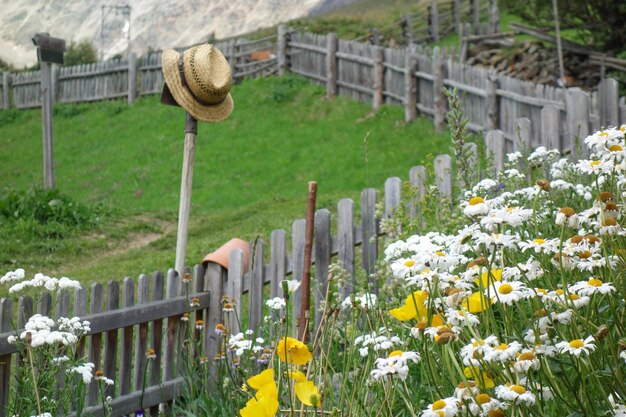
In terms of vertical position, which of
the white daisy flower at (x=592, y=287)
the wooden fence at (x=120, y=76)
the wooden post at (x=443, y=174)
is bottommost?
the wooden fence at (x=120, y=76)

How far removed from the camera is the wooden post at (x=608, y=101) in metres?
9.39

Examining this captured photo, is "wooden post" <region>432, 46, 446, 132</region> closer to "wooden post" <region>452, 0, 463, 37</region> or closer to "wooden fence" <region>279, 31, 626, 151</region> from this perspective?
"wooden fence" <region>279, 31, 626, 151</region>

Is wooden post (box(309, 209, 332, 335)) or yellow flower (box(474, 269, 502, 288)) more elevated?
yellow flower (box(474, 269, 502, 288))

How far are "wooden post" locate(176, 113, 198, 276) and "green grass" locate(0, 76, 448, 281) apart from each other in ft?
11.0

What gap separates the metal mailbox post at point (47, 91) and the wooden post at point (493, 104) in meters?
5.70

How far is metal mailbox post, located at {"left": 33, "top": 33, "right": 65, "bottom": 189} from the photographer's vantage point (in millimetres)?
13007

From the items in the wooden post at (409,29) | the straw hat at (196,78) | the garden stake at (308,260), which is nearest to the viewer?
the garden stake at (308,260)

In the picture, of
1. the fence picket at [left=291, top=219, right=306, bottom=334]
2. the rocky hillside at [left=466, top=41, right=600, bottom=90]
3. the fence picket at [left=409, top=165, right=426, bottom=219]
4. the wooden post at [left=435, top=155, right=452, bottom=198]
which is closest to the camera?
the fence picket at [left=291, top=219, right=306, bottom=334]

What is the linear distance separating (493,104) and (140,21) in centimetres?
2592

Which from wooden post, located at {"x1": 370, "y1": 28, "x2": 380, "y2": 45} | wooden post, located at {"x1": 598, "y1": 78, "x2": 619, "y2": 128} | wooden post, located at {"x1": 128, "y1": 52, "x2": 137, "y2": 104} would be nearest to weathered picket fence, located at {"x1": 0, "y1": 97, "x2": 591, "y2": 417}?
wooden post, located at {"x1": 598, "y1": 78, "x2": 619, "y2": 128}

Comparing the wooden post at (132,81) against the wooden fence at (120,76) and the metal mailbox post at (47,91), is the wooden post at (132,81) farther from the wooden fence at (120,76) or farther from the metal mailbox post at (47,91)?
the metal mailbox post at (47,91)

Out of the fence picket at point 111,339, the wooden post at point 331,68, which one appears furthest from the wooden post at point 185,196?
the wooden post at point 331,68

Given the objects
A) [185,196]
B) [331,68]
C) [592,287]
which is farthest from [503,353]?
[331,68]

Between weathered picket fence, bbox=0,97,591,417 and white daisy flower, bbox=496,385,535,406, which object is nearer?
white daisy flower, bbox=496,385,535,406
